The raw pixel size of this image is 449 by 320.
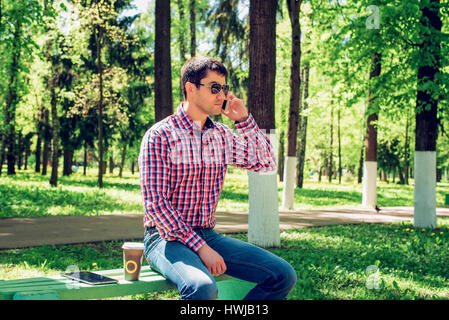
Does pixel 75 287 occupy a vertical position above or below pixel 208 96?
below

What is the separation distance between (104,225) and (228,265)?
7115mm

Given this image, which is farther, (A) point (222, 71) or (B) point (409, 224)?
(B) point (409, 224)

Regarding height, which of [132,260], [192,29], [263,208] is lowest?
[263,208]

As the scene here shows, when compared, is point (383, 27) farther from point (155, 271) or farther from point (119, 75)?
point (119, 75)

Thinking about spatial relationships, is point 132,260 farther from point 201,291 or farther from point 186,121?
point 186,121

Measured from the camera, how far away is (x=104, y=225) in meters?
9.91

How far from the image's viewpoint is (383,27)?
997 cm

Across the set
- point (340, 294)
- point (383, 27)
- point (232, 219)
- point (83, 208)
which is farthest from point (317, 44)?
point (340, 294)

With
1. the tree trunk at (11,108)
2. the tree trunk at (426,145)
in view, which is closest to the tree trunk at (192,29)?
the tree trunk at (11,108)

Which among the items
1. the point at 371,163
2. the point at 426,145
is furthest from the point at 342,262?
the point at 371,163

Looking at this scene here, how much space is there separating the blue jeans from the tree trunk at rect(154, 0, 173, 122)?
7963 mm

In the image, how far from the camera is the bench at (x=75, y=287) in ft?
9.05

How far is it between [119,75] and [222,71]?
18538 mm

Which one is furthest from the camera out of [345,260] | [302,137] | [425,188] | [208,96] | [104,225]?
[302,137]
